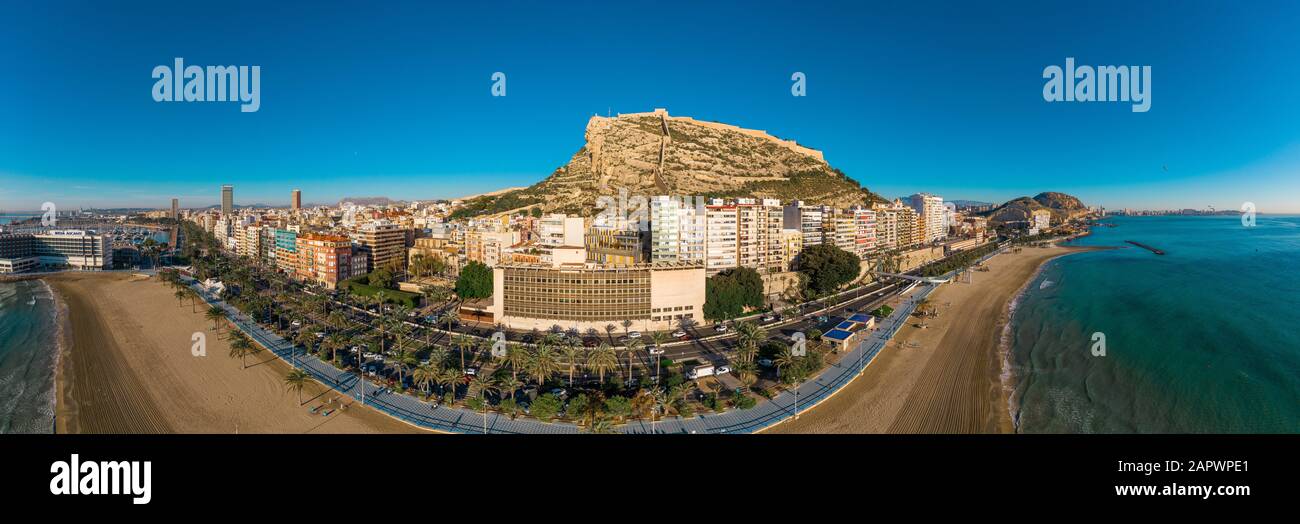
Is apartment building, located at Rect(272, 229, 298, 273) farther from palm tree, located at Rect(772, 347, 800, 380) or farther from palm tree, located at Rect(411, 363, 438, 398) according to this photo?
palm tree, located at Rect(772, 347, 800, 380)

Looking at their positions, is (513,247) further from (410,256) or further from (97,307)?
(97,307)

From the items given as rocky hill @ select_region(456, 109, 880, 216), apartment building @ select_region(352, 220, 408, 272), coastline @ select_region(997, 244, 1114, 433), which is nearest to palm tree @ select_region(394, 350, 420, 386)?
coastline @ select_region(997, 244, 1114, 433)

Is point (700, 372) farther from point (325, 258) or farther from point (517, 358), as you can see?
point (325, 258)

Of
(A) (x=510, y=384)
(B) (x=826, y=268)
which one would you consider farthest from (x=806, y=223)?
(A) (x=510, y=384)

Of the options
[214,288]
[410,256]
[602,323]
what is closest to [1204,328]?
[602,323]

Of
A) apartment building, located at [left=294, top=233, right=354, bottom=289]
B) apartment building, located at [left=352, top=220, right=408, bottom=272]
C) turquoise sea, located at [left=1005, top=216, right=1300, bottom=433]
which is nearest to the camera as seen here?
turquoise sea, located at [left=1005, top=216, right=1300, bottom=433]

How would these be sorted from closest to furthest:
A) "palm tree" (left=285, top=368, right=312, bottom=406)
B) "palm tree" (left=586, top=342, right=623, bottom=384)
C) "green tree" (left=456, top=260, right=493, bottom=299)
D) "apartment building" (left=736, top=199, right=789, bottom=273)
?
"palm tree" (left=285, top=368, right=312, bottom=406) → "palm tree" (left=586, top=342, right=623, bottom=384) → "green tree" (left=456, top=260, right=493, bottom=299) → "apartment building" (left=736, top=199, right=789, bottom=273)

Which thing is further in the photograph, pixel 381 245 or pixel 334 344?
pixel 381 245

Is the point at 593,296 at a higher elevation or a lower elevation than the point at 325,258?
lower
